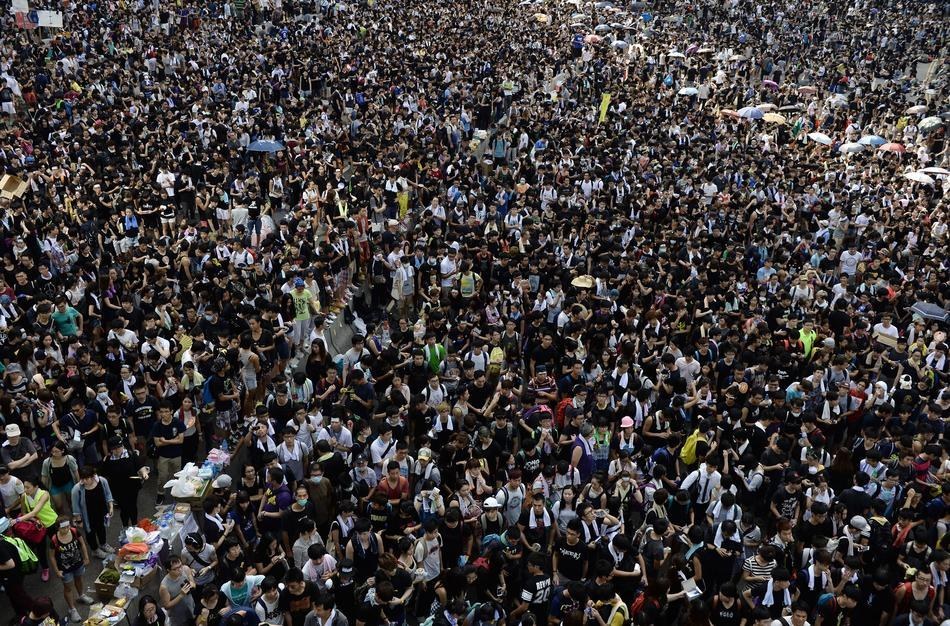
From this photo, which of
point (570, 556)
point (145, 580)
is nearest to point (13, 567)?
point (145, 580)

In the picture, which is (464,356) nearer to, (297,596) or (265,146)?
(297,596)

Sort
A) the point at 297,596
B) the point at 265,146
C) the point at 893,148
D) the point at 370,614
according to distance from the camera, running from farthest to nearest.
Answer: the point at 893,148
the point at 265,146
the point at 297,596
the point at 370,614

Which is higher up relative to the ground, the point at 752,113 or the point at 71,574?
the point at 752,113

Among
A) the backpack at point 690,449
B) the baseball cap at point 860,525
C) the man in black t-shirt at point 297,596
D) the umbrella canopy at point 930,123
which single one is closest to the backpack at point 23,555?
the man in black t-shirt at point 297,596

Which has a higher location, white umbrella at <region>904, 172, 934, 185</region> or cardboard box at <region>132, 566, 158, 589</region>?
white umbrella at <region>904, 172, 934, 185</region>

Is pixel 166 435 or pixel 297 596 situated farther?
pixel 166 435

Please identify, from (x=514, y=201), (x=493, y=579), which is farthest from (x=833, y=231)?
(x=493, y=579)

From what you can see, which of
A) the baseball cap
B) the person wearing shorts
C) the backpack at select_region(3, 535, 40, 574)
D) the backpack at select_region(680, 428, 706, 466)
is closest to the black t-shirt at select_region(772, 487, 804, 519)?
the baseball cap

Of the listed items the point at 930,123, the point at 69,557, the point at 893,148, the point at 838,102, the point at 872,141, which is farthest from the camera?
the point at 838,102

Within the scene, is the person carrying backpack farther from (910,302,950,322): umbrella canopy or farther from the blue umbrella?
(910,302,950,322): umbrella canopy
